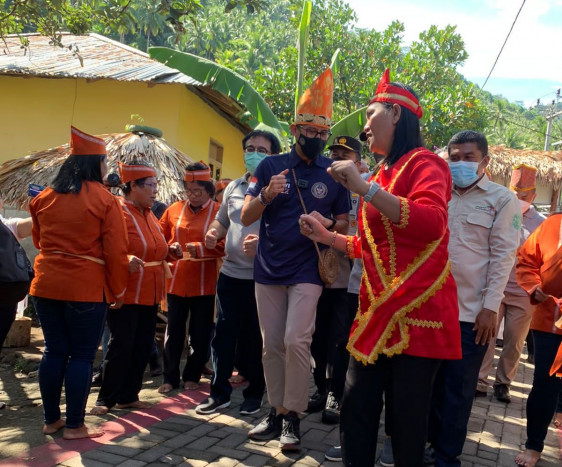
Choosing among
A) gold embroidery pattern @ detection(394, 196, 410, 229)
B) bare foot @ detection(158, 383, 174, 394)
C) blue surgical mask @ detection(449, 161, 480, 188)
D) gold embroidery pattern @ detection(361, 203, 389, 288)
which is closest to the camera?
gold embroidery pattern @ detection(394, 196, 410, 229)

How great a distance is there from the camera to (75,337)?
4363mm

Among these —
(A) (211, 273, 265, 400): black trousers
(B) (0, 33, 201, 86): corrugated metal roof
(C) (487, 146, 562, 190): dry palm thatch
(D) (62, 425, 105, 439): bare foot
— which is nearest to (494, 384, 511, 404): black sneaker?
(A) (211, 273, 265, 400): black trousers

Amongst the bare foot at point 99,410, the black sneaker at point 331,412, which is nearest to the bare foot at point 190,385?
the bare foot at point 99,410

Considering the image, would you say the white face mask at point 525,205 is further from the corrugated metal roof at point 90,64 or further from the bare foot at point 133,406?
the corrugated metal roof at point 90,64

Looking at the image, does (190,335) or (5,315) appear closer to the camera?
(5,315)

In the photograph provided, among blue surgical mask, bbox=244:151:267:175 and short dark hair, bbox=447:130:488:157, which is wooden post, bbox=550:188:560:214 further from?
short dark hair, bbox=447:130:488:157

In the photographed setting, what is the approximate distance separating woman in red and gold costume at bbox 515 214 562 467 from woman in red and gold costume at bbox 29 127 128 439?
2929mm

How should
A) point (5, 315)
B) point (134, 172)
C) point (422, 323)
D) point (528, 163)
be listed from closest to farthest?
point (422, 323) < point (5, 315) < point (134, 172) < point (528, 163)

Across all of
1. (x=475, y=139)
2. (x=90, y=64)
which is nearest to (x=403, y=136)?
(x=475, y=139)

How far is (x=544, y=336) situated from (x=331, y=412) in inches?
66.4

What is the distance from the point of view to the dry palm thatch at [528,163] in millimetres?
17141

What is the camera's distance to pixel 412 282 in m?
2.85

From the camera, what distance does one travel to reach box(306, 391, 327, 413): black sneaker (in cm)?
533

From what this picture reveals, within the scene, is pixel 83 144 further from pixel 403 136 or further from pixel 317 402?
pixel 317 402
